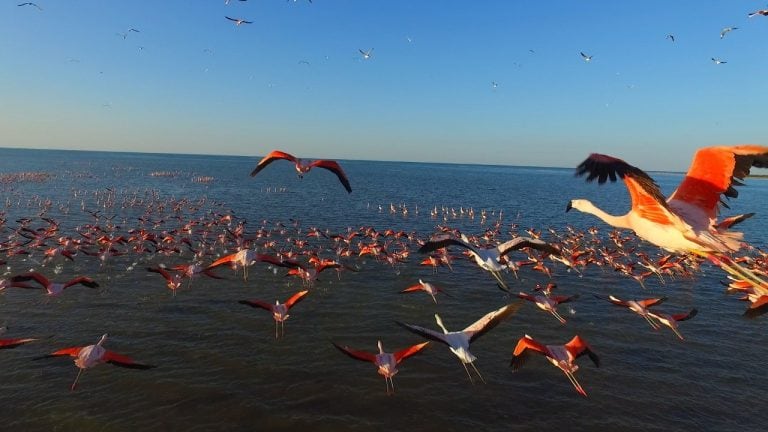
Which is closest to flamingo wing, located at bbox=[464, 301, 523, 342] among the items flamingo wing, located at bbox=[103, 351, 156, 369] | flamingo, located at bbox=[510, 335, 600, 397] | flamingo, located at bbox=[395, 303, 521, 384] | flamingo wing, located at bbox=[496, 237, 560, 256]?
flamingo, located at bbox=[395, 303, 521, 384]

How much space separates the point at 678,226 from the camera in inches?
256

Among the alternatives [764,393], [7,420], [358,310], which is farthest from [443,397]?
[7,420]

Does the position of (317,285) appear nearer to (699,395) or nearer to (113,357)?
(113,357)

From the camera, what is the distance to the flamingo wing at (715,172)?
18.0 ft

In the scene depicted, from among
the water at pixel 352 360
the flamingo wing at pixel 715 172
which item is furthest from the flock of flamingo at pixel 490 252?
the water at pixel 352 360

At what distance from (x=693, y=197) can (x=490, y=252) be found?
3498 millimetres

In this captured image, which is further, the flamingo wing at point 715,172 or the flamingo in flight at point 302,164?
the flamingo in flight at point 302,164

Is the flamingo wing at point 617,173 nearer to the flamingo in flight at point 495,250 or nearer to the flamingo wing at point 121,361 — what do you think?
the flamingo in flight at point 495,250

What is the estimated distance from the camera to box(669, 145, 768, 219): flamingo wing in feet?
18.0

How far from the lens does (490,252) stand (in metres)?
8.06

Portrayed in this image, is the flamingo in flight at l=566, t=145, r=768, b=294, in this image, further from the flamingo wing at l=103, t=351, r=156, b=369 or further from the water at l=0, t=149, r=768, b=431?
the flamingo wing at l=103, t=351, r=156, b=369

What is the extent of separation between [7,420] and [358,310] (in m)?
9.90

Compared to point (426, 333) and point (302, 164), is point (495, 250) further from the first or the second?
point (302, 164)

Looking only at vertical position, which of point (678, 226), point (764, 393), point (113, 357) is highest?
point (678, 226)
